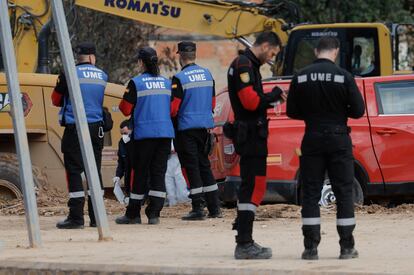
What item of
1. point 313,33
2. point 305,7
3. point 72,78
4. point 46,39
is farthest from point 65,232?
point 305,7

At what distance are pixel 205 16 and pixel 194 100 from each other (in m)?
7.10

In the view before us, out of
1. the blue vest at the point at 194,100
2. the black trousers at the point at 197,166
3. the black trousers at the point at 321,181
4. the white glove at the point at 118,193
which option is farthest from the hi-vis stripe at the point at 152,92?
the black trousers at the point at 321,181

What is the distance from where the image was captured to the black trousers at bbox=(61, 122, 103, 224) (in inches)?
535

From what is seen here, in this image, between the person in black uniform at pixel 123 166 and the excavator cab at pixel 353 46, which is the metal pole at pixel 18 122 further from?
the excavator cab at pixel 353 46

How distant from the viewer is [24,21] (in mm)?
19703

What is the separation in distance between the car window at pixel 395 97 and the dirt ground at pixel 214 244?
3.93 ft

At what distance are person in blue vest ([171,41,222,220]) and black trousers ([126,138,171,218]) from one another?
1.30 ft

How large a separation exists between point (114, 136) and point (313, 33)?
4609mm

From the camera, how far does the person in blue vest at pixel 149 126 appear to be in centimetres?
1398

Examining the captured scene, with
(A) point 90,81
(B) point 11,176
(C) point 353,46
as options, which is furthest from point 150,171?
(C) point 353,46

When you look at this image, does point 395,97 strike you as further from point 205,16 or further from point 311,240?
point 205,16

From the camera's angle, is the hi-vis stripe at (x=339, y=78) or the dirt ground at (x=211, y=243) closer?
the dirt ground at (x=211, y=243)

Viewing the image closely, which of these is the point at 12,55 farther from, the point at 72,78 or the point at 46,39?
the point at 46,39

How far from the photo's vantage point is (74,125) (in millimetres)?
13523
